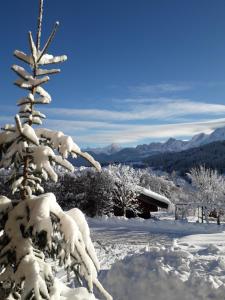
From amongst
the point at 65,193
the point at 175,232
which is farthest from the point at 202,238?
the point at 65,193

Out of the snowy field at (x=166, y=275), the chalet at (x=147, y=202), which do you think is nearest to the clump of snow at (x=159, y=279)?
the snowy field at (x=166, y=275)

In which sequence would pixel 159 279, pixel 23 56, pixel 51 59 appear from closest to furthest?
pixel 23 56
pixel 51 59
pixel 159 279

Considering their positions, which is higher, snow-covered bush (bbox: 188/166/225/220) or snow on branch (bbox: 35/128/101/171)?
snow on branch (bbox: 35/128/101/171)

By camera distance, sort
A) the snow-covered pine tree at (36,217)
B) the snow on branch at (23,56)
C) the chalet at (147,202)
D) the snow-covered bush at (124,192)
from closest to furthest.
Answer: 1. the snow-covered pine tree at (36,217)
2. the snow on branch at (23,56)
3. the snow-covered bush at (124,192)
4. the chalet at (147,202)

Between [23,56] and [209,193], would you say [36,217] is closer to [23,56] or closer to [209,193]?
[23,56]

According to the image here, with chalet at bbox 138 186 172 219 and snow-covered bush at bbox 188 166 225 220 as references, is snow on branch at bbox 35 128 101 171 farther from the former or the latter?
chalet at bbox 138 186 172 219

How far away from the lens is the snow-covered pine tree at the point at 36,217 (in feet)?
10.9

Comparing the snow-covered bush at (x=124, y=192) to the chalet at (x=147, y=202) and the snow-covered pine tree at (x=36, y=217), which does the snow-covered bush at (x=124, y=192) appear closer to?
the chalet at (x=147, y=202)

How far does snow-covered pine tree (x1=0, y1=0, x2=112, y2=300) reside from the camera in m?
3.33

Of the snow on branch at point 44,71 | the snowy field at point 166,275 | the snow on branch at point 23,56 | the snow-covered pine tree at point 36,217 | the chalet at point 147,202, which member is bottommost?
the chalet at point 147,202

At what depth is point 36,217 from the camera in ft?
10.7

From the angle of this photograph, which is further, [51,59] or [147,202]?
[147,202]

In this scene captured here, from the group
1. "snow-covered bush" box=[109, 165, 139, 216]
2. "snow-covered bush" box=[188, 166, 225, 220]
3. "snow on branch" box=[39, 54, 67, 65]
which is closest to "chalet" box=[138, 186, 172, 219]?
"snow-covered bush" box=[109, 165, 139, 216]

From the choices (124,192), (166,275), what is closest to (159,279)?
(166,275)
